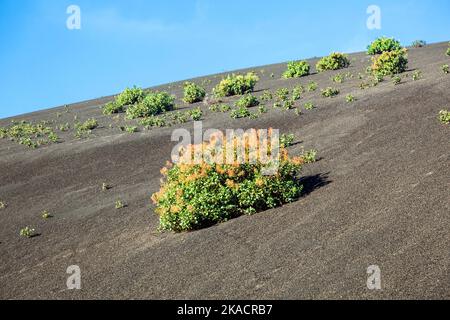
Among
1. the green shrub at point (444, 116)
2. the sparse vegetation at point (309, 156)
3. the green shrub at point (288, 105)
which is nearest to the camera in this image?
the green shrub at point (444, 116)

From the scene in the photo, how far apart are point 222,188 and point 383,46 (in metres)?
30.3

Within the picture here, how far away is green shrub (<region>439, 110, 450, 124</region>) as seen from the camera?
15.2 meters

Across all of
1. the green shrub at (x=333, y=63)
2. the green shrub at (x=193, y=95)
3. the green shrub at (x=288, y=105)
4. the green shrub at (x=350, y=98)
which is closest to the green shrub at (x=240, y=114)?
the green shrub at (x=288, y=105)

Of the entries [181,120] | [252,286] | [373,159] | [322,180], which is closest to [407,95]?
[373,159]

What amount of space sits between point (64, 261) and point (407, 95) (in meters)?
15.2

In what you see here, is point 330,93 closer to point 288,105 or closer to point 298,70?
point 288,105

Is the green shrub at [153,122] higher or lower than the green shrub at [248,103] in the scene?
lower

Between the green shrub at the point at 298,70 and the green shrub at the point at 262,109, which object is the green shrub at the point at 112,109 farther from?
the green shrub at the point at 262,109

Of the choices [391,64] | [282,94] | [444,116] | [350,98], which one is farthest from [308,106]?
[444,116]

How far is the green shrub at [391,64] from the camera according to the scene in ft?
88.2

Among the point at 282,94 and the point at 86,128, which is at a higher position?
the point at 282,94

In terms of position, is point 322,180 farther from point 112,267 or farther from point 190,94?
point 190,94

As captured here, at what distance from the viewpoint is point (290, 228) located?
406 inches

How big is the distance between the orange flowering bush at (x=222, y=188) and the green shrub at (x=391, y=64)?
1724 cm
